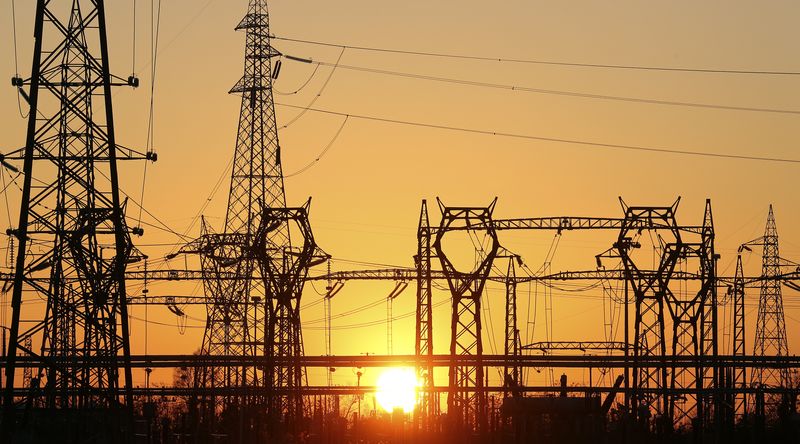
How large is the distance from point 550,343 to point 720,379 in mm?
27590

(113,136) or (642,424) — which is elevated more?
(113,136)

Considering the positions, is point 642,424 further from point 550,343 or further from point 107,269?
point 550,343

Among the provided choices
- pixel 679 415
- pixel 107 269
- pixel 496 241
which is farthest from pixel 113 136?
pixel 679 415

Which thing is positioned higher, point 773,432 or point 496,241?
point 496,241

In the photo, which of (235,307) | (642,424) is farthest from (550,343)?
(642,424)

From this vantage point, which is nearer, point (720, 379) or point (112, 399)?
point (112, 399)

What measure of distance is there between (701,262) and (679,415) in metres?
15.3

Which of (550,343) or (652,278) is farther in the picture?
(550,343)

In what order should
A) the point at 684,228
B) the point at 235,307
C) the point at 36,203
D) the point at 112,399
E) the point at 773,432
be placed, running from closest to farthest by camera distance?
the point at 36,203
the point at 112,399
the point at 773,432
the point at 684,228
the point at 235,307

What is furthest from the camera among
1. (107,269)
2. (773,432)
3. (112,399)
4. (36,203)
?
(773,432)

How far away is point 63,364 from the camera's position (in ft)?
119

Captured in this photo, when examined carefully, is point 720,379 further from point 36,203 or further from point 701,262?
point 36,203

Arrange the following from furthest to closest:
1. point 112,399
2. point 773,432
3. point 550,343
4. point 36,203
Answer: point 550,343
point 773,432
point 112,399
point 36,203

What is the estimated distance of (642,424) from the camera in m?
60.7
